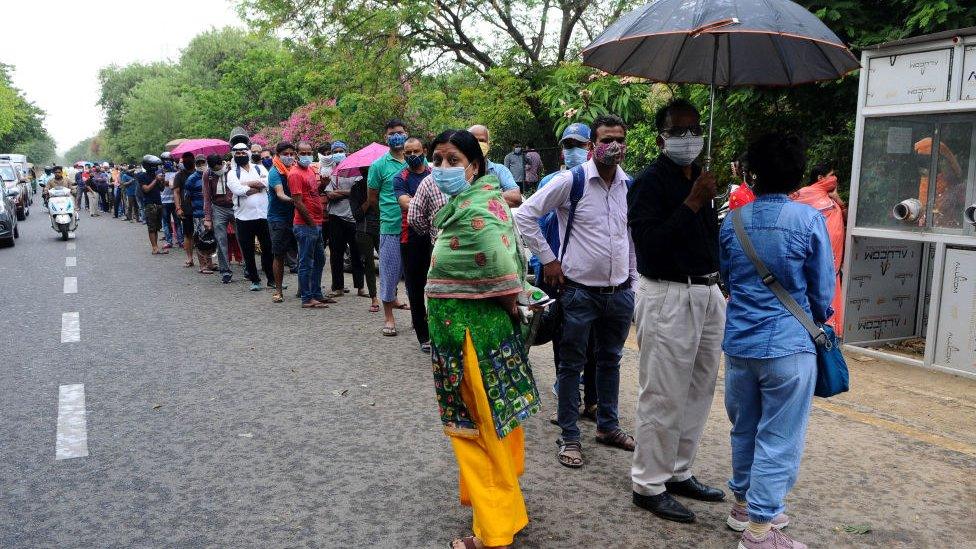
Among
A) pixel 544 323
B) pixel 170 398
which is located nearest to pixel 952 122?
pixel 544 323

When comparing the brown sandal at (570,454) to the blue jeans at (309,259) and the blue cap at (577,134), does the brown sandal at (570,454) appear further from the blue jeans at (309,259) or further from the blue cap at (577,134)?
the blue jeans at (309,259)

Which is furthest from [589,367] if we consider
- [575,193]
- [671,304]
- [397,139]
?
[397,139]

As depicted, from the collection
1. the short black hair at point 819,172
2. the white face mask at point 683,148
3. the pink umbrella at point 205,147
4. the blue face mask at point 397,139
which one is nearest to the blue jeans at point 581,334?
the white face mask at point 683,148

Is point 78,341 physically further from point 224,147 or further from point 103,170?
point 103,170

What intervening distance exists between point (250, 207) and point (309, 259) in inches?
61.8

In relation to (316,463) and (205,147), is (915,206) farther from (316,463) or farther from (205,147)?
(205,147)

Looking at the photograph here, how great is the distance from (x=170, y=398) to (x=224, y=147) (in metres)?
11.7

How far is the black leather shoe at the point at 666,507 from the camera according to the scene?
3.52 meters

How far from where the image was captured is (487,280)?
3.18 metres

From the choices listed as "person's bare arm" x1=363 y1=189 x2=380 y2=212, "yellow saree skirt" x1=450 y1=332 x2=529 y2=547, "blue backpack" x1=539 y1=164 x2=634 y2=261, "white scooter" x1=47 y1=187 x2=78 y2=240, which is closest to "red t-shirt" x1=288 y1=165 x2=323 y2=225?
"person's bare arm" x1=363 y1=189 x2=380 y2=212

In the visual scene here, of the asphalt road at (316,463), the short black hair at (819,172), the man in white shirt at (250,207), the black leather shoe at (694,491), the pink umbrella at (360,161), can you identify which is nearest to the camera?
the asphalt road at (316,463)

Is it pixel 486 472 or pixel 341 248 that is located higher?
pixel 341 248

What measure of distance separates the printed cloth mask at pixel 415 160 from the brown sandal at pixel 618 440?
3.16 metres

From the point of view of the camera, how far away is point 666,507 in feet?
11.6
